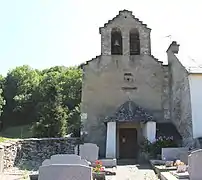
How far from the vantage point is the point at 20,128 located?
4616 centimetres

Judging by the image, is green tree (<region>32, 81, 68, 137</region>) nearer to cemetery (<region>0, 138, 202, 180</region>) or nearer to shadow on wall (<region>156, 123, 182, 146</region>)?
cemetery (<region>0, 138, 202, 180</region>)

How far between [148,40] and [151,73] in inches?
97.8

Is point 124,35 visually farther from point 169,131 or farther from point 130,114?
point 169,131

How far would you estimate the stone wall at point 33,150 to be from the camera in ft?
53.9

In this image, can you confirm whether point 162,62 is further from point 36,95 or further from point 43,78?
point 43,78

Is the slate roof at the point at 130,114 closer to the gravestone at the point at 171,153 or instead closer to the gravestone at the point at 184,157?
the gravestone at the point at 171,153

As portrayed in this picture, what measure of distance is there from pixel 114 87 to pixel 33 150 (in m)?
7.20

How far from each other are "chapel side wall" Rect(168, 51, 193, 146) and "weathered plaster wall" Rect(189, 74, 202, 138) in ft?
1.02

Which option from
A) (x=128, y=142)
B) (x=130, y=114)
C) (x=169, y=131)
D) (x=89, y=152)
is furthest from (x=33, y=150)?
(x=169, y=131)

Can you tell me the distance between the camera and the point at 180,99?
20219 millimetres

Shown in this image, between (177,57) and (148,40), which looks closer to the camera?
(177,57)

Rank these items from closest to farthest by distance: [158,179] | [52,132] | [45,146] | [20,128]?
[158,179] → [45,146] → [52,132] → [20,128]

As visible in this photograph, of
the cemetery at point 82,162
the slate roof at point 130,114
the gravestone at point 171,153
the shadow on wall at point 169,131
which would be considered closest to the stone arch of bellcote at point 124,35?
the slate roof at point 130,114

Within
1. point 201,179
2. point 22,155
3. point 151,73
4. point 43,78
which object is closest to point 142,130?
point 151,73
